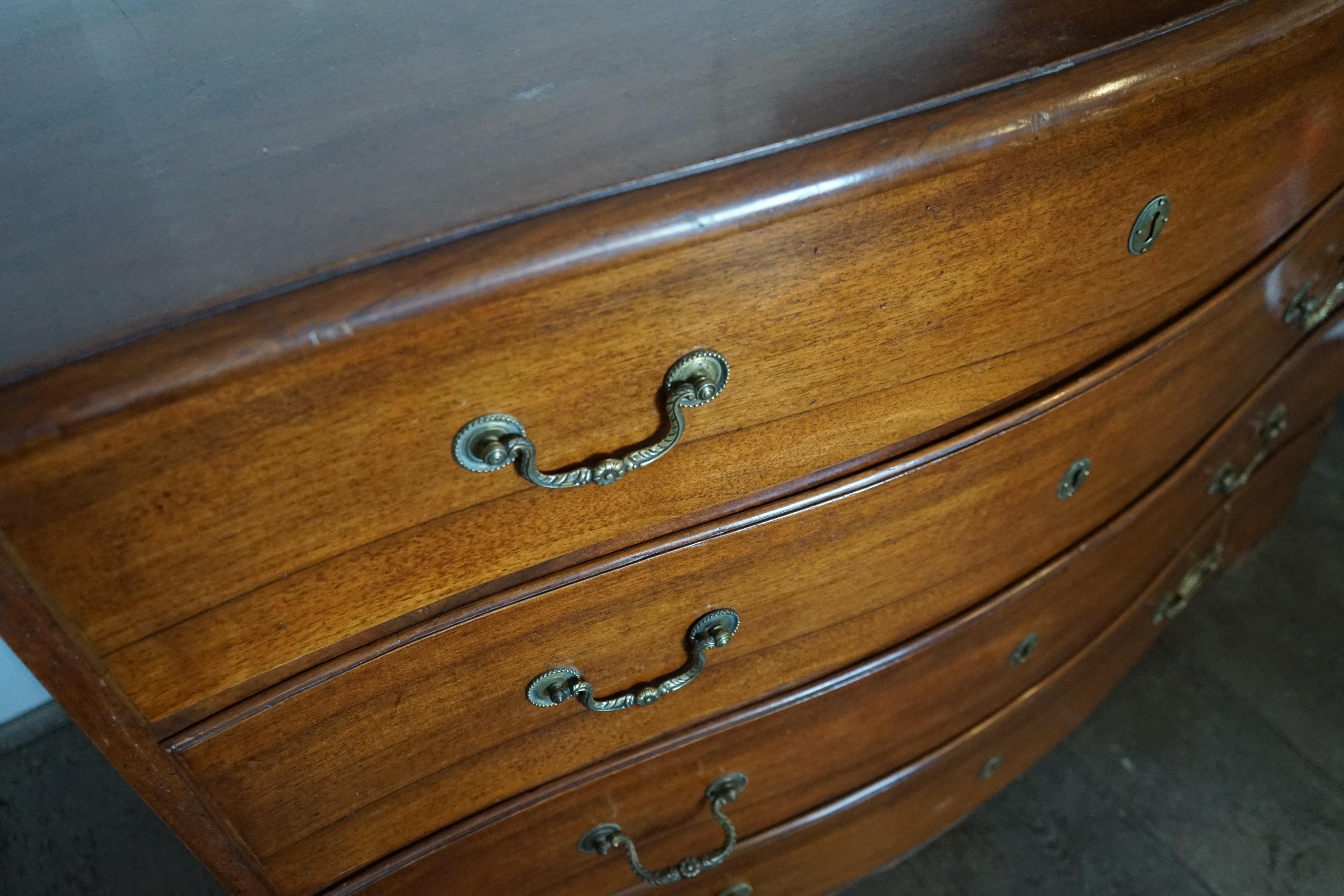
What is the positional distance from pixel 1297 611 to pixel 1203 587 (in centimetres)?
13

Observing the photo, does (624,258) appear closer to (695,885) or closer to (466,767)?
(466,767)

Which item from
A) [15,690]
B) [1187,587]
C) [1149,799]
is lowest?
[1149,799]

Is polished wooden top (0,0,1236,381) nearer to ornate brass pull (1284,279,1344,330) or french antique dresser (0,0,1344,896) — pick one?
french antique dresser (0,0,1344,896)

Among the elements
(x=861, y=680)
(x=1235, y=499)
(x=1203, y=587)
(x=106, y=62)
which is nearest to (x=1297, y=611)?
(x=1203, y=587)

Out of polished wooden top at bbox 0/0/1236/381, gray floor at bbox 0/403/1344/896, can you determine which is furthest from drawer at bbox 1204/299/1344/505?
polished wooden top at bbox 0/0/1236/381

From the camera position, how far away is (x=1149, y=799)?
1194mm

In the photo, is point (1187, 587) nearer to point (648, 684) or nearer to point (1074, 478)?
point (1074, 478)

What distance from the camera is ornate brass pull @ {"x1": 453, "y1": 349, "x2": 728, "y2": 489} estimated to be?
0.46 metres

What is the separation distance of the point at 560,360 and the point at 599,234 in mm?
64

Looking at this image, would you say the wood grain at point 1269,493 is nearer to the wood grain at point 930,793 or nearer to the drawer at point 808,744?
the wood grain at point 930,793

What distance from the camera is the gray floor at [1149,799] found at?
3.71 feet

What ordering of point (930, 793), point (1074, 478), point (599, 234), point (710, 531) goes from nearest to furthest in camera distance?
1. point (599, 234)
2. point (710, 531)
3. point (1074, 478)
4. point (930, 793)

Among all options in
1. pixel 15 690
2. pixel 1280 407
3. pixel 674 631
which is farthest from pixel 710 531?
pixel 15 690

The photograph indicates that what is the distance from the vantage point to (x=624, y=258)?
0.42 metres
